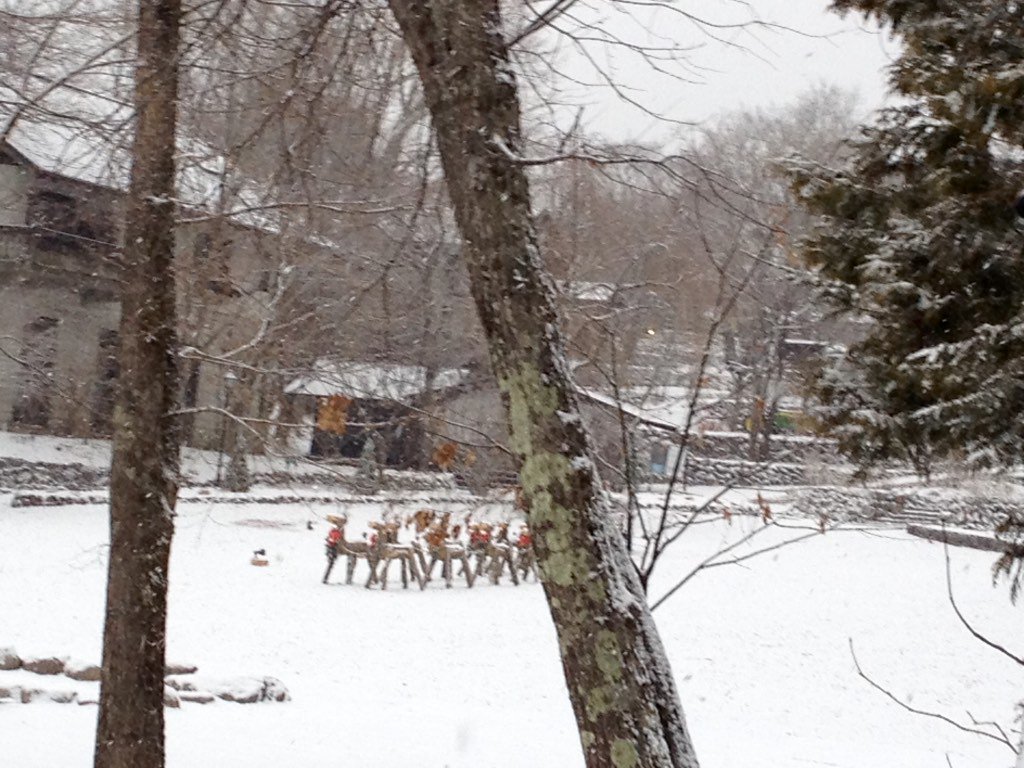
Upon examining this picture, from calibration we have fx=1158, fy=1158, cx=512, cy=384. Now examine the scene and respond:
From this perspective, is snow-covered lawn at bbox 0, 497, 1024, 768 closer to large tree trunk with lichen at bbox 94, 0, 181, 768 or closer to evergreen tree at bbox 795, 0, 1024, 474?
evergreen tree at bbox 795, 0, 1024, 474

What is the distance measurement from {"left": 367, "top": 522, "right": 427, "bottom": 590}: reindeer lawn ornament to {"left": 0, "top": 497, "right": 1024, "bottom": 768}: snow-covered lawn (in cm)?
36

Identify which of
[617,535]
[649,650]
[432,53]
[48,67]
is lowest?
[649,650]

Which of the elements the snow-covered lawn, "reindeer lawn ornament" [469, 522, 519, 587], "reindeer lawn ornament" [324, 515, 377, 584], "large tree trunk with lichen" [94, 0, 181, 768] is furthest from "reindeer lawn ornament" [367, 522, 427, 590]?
"large tree trunk with lichen" [94, 0, 181, 768]

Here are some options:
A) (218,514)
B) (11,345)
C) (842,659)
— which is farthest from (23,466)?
(842,659)

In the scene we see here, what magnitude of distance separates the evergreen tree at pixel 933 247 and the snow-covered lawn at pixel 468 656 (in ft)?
4.06

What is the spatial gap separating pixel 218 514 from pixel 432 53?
72.6ft

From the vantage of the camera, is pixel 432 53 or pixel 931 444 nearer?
pixel 432 53

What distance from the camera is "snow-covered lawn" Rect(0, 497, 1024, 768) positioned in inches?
366

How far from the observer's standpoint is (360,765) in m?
8.46

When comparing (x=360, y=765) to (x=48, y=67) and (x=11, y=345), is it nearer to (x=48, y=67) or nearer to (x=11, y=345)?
(x=48, y=67)

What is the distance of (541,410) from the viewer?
3.69 meters

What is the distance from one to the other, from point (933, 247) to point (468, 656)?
9.59m

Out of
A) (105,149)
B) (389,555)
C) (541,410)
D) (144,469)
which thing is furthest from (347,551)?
(541,410)

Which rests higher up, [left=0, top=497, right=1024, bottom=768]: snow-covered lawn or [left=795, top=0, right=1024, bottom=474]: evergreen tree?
[left=795, top=0, right=1024, bottom=474]: evergreen tree
